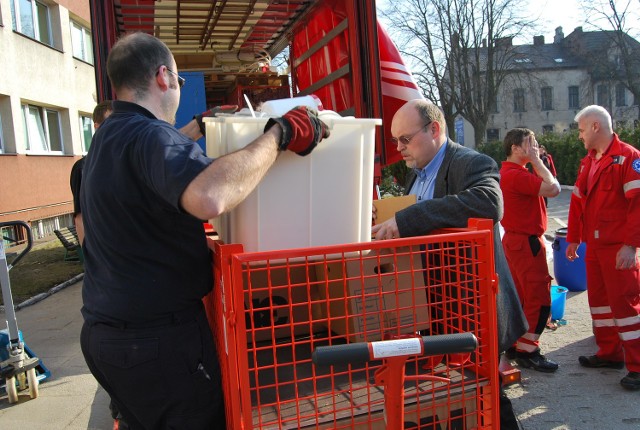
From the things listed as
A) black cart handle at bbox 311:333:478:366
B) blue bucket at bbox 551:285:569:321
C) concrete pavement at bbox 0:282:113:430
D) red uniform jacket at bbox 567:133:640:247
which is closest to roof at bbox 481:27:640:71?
blue bucket at bbox 551:285:569:321

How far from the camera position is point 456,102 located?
33812 millimetres

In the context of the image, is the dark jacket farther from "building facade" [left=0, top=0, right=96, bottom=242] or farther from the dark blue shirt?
"building facade" [left=0, top=0, right=96, bottom=242]

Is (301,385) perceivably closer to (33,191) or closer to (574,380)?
Result: (574,380)

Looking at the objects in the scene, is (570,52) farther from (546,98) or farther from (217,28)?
(217,28)

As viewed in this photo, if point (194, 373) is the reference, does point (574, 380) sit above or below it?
below

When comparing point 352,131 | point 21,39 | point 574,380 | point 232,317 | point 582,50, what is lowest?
point 574,380

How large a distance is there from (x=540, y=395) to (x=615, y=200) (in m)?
1.60

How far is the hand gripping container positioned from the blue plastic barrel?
4910 mm

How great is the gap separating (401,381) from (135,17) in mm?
4548

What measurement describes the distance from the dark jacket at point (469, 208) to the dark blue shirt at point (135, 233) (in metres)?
0.84

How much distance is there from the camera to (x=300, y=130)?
160 cm

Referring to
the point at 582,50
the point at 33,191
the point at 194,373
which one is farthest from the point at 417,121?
the point at 582,50

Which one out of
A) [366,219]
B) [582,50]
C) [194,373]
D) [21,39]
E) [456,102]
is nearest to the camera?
[194,373]

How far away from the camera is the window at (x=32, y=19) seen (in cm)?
1338
